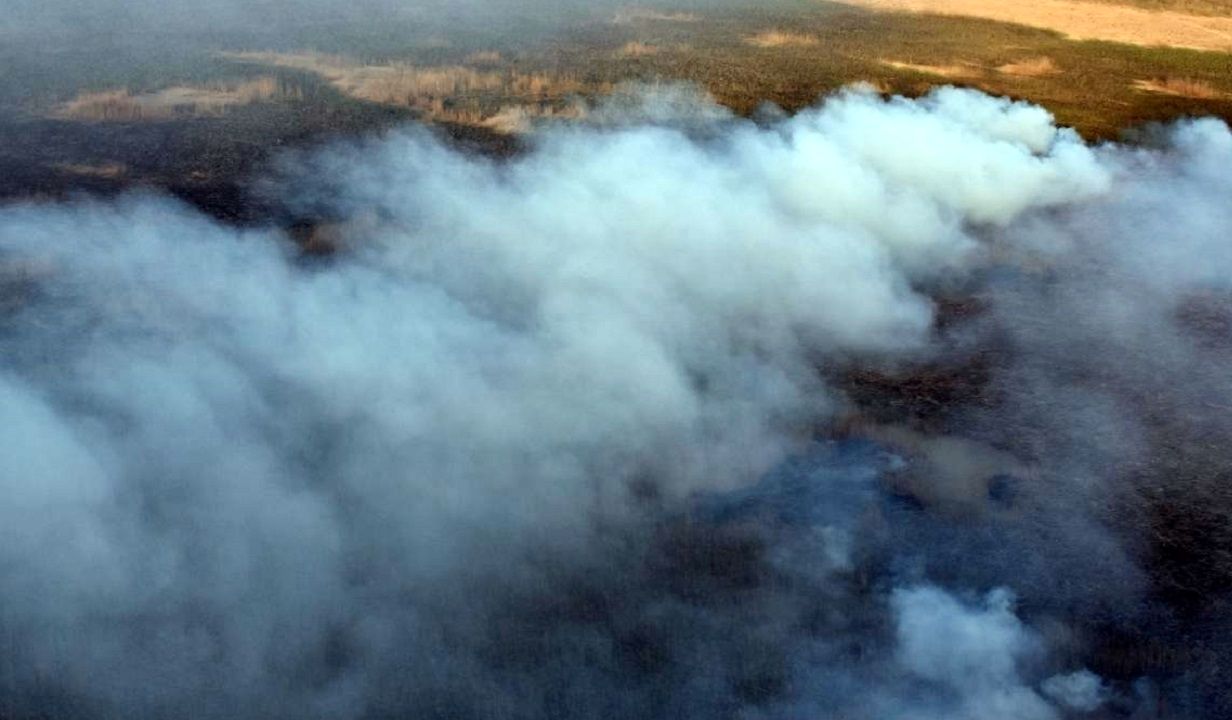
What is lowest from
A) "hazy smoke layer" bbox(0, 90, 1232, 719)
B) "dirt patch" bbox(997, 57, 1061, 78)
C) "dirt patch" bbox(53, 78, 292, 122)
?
"hazy smoke layer" bbox(0, 90, 1232, 719)

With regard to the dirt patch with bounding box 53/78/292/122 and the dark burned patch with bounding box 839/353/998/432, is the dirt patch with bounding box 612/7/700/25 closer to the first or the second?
the dirt patch with bounding box 53/78/292/122

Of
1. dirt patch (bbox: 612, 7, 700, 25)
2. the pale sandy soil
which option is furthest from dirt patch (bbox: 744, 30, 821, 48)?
the pale sandy soil

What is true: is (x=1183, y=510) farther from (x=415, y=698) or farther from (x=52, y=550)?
(x=52, y=550)

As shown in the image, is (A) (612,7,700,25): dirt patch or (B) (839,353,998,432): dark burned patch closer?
(B) (839,353,998,432): dark burned patch

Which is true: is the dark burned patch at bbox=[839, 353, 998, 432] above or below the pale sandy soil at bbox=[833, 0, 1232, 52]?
below

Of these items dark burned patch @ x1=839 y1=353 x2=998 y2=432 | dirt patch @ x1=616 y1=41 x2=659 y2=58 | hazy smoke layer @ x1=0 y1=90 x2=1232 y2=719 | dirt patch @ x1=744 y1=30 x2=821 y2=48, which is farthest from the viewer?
dirt patch @ x1=744 y1=30 x2=821 y2=48

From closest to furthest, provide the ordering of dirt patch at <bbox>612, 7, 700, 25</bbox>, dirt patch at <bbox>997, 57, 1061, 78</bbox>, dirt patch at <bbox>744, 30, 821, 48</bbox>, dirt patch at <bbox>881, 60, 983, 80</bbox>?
dirt patch at <bbox>881, 60, 983, 80</bbox> → dirt patch at <bbox>997, 57, 1061, 78</bbox> → dirt patch at <bbox>744, 30, 821, 48</bbox> → dirt patch at <bbox>612, 7, 700, 25</bbox>

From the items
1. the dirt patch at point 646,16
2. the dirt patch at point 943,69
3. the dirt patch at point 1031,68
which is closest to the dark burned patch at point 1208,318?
the dirt patch at point 943,69

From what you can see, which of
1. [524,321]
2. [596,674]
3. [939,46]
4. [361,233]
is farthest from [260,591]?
[939,46]

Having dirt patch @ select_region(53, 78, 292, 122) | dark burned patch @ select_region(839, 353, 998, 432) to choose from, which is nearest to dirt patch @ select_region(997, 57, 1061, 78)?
dirt patch @ select_region(53, 78, 292, 122)
